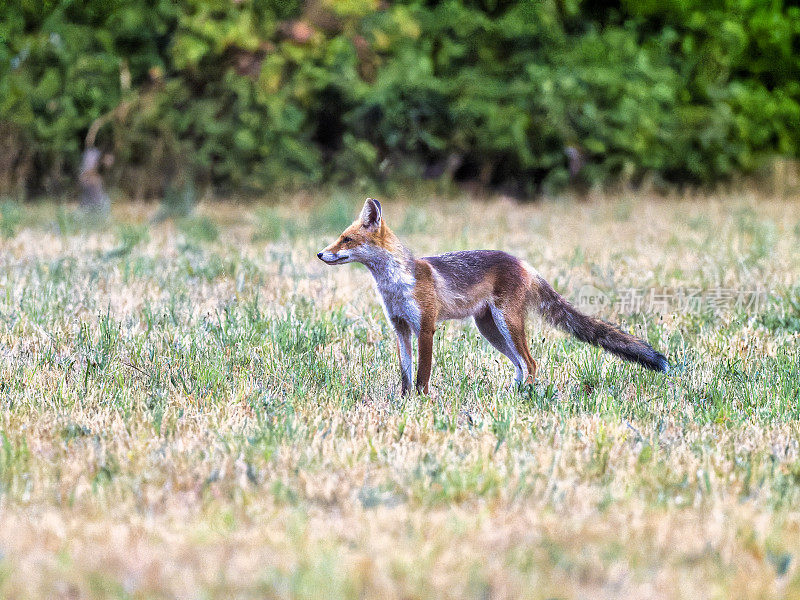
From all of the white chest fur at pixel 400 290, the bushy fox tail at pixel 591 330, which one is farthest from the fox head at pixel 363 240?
the bushy fox tail at pixel 591 330

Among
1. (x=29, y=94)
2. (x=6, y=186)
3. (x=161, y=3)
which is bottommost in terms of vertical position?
(x=6, y=186)

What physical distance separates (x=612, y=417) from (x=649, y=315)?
2.98 m

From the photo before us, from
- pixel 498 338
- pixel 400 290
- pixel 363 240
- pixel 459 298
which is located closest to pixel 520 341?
pixel 498 338

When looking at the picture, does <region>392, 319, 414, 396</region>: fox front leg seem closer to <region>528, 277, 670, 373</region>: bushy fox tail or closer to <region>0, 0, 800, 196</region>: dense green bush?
<region>528, 277, 670, 373</region>: bushy fox tail

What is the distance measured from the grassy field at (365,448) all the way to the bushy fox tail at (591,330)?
0.58 ft

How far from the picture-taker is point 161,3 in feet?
50.6

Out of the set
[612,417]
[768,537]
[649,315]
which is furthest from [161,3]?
[768,537]

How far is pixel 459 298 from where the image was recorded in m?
5.30

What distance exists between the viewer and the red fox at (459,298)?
203 inches

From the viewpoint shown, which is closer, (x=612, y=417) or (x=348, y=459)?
(x=348, y=459)

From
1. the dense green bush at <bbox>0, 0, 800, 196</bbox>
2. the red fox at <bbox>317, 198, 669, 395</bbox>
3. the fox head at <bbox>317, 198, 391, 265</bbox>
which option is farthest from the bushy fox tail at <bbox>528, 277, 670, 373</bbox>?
the dense green bush at <bbox>0, 0, 800, 196</bbox>

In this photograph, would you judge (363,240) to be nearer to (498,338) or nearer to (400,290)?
(400,290)

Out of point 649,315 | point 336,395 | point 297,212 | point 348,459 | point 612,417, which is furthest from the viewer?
point 297,212

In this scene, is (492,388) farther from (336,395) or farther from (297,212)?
(297,212)
